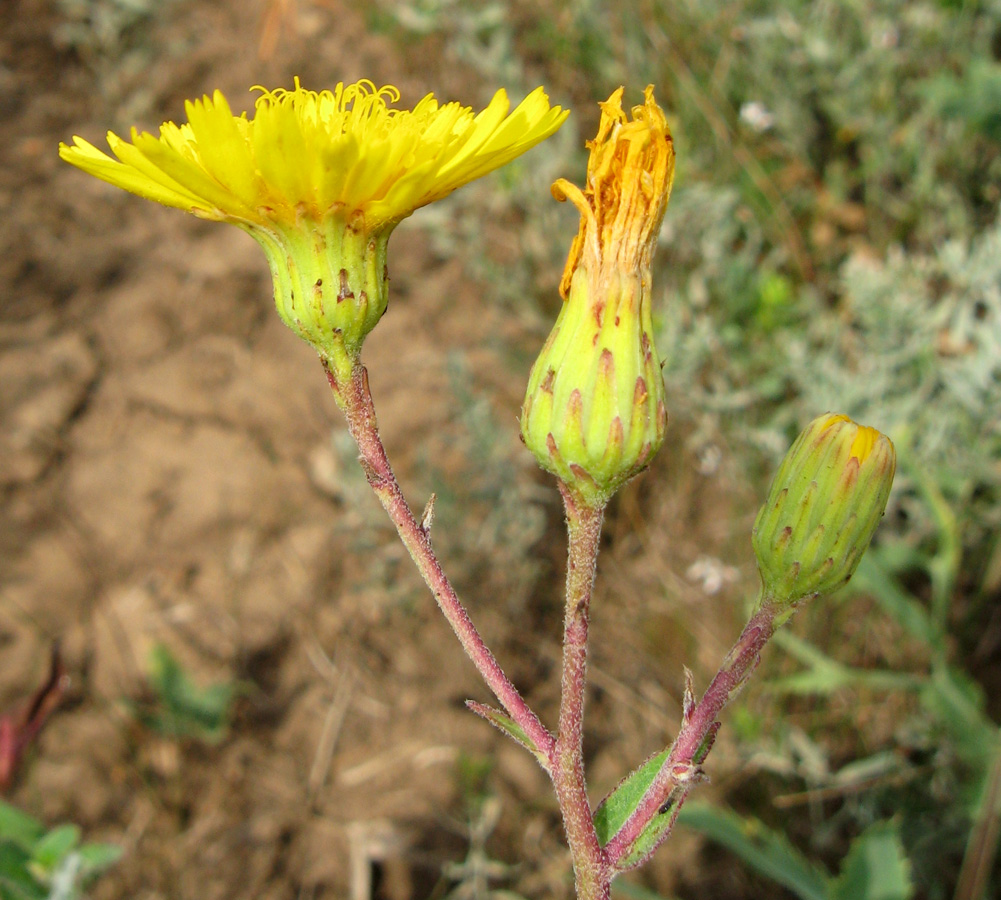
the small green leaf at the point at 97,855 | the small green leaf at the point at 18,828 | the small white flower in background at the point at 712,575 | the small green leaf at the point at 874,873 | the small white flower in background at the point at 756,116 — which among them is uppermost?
the small white flower in background at the point at 756,116

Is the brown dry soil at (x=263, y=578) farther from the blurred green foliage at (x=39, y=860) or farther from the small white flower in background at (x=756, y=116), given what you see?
the small white flower in background at (x=756, y=116)

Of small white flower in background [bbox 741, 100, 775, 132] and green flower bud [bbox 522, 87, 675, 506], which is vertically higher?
small white flower in background [bbox 741, 100, 775, 132]

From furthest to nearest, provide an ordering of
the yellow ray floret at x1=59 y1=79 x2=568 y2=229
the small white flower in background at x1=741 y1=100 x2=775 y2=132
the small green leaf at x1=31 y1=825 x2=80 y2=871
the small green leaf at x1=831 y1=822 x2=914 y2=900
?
the small white flower in background at x1=741 y1=100 x2=775 y2=132 → the small green leaf at x1=831 y1=822 x2=914 y2=900 → the small green leaf at x1=31 y1=825 x2=80 y2=871 → the yellow ray floret at x1=59 y1=79 x2=568 y2=229

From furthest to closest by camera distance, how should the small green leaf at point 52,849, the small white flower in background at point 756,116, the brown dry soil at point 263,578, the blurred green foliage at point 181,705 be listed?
Result: the small white flower in background at point 756,116 < the blurred green foliage at point 181,705 < the brown dry soil at point 263,578 < the small green leaf at point 52,849

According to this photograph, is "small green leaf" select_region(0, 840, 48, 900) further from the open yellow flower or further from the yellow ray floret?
the yellow ray floret

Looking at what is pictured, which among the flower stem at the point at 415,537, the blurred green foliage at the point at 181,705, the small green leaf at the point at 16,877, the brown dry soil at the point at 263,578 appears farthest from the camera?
the blurred green foliage at the point at 181,705

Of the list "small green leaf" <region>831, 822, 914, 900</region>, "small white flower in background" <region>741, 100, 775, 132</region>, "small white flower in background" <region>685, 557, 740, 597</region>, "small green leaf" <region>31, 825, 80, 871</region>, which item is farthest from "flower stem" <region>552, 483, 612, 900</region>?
"small white flower in background" <region>741, 100, 775, 132</region>

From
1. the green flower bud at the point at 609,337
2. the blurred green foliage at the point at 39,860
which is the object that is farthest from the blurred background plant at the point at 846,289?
the blurred green foliage at the point at 39,860
